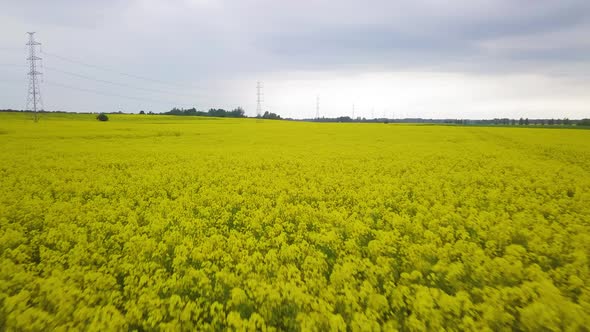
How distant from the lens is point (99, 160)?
13.0m

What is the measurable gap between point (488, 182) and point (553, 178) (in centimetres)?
233

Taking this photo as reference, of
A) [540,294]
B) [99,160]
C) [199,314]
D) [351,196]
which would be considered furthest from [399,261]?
[99,160]

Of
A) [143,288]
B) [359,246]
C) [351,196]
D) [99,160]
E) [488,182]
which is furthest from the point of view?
[99,160]

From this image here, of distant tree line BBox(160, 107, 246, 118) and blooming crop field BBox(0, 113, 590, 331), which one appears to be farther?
distant tree line BBox(160, 107, 246, 118)

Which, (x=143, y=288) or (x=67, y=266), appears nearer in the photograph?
(x=143, y=288)

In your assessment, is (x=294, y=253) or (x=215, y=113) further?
(x=215, y=113)

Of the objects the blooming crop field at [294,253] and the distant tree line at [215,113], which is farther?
the distant tree line at [215,113]

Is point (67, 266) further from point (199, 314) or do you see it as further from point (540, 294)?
point (540, 294)

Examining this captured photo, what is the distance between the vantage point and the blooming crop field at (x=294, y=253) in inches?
121

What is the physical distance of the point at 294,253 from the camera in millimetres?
4453

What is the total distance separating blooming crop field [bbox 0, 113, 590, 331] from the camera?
3.08 meters

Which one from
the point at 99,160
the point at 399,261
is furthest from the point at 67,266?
the point at 99,160

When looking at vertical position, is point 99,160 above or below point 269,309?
above

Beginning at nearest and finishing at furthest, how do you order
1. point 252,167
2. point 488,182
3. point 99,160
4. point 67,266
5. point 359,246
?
point 67,266, point 359,246, point 488,182, point 252,167, point 99,160
